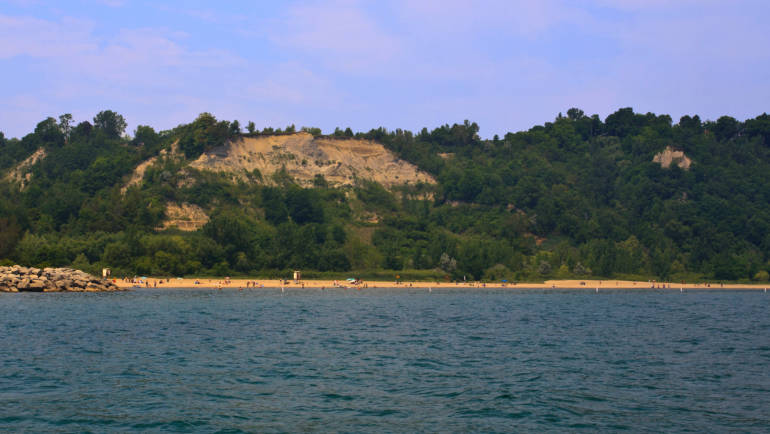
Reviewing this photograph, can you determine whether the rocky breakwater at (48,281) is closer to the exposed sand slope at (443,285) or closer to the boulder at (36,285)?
the boulder at (36,285)

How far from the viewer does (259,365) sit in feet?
120

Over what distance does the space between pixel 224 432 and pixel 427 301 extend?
6930 centimetres

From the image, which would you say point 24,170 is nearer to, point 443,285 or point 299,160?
point 299,160

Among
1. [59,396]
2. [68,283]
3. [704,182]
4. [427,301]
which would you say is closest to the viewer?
[59,396]

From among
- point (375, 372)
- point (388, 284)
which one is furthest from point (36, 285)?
point (375, 372)

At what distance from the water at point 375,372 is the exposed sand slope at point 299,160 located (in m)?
108

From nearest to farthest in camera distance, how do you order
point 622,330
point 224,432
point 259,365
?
point 224,432, point 259,365, point 622,330

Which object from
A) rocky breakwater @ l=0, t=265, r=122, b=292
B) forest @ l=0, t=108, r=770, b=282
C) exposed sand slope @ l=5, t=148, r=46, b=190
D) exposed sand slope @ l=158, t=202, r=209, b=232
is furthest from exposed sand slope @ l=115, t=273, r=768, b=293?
exposed sand slope @ l=5, t=148, r=46, b=190

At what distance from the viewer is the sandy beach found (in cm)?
11331

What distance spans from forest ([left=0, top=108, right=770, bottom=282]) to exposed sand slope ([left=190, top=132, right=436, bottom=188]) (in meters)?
3.32

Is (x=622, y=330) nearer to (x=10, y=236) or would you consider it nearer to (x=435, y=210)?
(x=10, y=236)

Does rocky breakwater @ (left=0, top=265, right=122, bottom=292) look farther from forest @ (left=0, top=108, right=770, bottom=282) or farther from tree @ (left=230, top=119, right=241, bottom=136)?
tree @ (left=230, top=119, right=241, bottom=136)

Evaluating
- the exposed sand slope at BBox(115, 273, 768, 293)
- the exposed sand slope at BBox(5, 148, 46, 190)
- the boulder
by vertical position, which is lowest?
the exposed sand slope at BBox(115, 273, 768, 293)

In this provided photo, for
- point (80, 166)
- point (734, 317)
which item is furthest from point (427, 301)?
point (80, 166)
